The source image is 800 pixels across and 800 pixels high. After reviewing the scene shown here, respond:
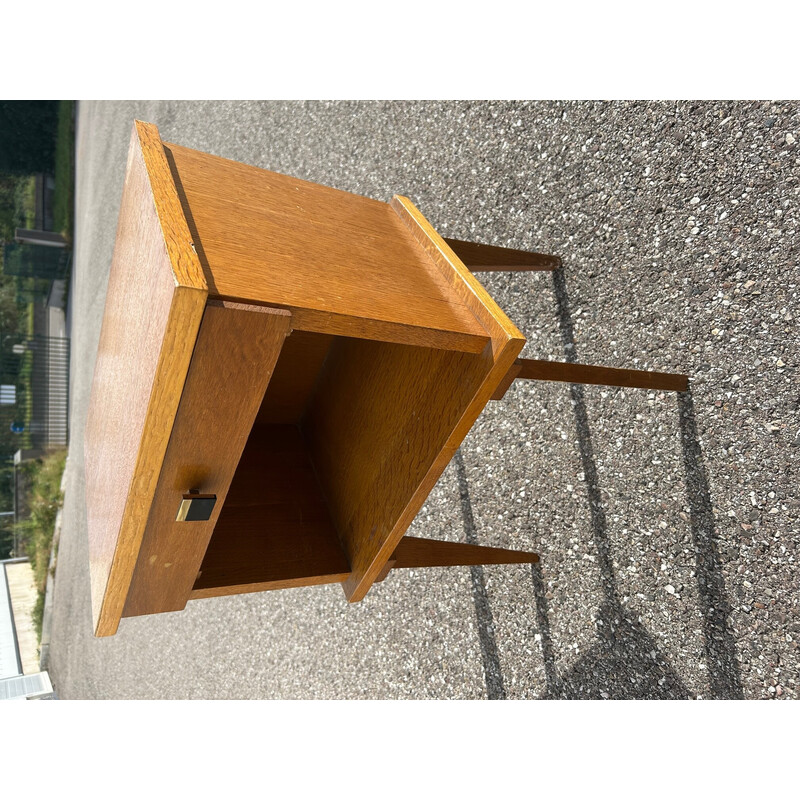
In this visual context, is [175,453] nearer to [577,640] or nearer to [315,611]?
[577,640]

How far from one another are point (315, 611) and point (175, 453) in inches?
81.7

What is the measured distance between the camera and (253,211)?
3.43 feet

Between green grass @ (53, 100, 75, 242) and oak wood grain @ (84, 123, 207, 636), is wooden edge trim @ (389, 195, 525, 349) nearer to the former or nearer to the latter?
oak wood grain @ (84, 123, 207, 636)

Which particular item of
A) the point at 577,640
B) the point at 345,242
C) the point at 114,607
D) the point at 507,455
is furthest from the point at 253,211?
the point at 577,640

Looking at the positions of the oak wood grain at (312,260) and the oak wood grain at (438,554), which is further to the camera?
the oak wood grain at (438,554)

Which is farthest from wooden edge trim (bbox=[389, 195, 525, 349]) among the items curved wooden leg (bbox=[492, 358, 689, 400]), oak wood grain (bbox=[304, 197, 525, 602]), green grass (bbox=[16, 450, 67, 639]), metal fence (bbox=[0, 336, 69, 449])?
metal fence (bbox=[0, 336, 69, 449])

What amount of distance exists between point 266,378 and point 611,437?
121 centimetres

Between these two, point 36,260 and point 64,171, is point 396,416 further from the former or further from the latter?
point 64,171

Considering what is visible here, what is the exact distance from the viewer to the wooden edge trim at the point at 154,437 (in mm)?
738

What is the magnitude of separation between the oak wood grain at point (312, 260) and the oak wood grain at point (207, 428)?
4cm

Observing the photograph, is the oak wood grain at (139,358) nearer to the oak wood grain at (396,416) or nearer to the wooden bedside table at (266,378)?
the wooden bedside table at (266,378)

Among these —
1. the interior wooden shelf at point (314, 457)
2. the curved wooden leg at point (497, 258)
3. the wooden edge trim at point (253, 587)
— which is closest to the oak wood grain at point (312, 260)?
the interior wooden shelf at point (314, 457)

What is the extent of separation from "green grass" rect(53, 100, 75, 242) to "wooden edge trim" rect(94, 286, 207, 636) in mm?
7296

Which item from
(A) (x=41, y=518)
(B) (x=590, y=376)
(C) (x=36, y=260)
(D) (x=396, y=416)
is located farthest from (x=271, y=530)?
(C) (x=36, y=260)
